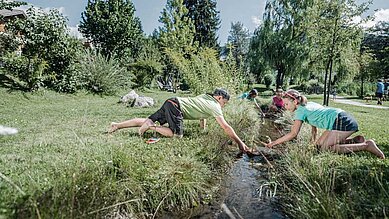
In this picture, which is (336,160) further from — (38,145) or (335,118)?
(38,145)

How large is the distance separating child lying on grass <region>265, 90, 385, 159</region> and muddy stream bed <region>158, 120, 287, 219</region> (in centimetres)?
59

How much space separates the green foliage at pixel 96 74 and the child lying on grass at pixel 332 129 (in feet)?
50.4

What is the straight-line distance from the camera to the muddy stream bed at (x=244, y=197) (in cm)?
314

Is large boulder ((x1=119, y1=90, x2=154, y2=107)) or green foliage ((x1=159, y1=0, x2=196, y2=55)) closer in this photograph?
large boulder ((x1=119, y1=90, x2=154, y2=107))

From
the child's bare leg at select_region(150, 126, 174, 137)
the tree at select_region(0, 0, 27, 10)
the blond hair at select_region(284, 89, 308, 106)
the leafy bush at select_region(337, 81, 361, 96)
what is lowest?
the leafy bush at select_region(337, 81, 361, 96)

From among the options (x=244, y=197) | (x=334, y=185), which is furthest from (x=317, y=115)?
(x=244, y=197)

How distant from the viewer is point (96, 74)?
17.7 metres

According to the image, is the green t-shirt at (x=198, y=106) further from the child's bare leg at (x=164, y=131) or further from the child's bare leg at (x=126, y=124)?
the child's bare leg at (x=126, y=124)

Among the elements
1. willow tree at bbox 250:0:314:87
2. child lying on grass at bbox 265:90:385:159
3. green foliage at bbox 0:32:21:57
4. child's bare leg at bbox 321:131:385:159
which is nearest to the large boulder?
green foliage at bbox 0:32:21:57

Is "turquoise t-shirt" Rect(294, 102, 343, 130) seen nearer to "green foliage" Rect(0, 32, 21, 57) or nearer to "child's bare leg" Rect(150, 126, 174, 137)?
"child's bare leg" Rect(150, 126, 174, 137)

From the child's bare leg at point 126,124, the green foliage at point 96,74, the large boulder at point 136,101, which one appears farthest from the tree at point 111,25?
the child's bare leg at point 126,124

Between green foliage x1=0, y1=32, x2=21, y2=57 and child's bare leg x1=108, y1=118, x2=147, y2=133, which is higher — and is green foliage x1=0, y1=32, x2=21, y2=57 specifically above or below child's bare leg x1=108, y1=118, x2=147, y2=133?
above

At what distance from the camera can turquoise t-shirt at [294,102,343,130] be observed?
4550 mm

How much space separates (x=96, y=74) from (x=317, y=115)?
617 inches
